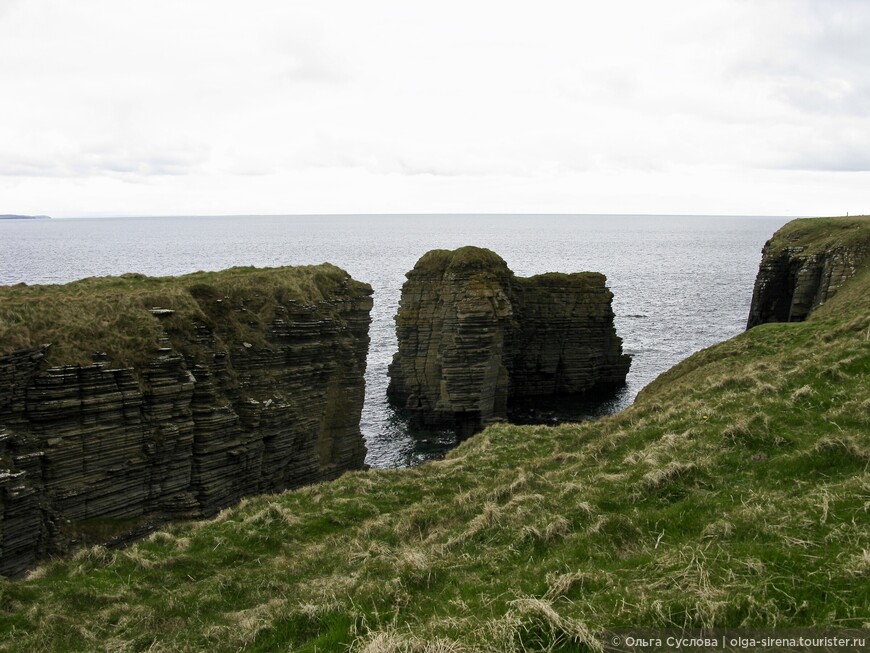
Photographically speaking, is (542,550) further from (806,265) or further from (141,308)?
(806,265)

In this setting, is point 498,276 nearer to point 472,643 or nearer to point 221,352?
point 221,352

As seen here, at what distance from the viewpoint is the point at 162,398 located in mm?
28188

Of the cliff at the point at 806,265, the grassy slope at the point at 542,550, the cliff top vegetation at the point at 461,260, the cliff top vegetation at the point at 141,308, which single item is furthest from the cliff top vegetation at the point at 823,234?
the cliff top vegetation at the point at 141,308

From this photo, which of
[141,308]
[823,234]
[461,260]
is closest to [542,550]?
[141,308]

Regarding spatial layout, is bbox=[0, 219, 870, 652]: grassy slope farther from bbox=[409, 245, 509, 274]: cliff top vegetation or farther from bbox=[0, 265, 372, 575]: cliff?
bbox=[409, 245, 509, 274]: cliff top vegetation

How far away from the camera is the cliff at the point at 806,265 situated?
6069 centimetres

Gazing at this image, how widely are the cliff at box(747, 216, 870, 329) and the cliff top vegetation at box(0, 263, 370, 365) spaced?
44987mm

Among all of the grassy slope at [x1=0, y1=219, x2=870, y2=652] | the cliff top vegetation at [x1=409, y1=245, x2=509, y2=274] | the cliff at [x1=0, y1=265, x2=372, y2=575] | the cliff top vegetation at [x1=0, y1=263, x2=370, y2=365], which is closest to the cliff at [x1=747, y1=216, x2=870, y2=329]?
the cliff top vegetation at [x1=409, y1=245, x2=509, y2=274]

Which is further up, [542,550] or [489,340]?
[542,550]

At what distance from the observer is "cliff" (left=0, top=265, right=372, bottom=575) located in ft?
80.6

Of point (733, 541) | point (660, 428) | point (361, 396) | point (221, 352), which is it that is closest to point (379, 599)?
point (733, 541)

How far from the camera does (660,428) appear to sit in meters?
21.2

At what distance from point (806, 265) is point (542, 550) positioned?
63.7 metres

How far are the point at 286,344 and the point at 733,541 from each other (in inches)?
1117
